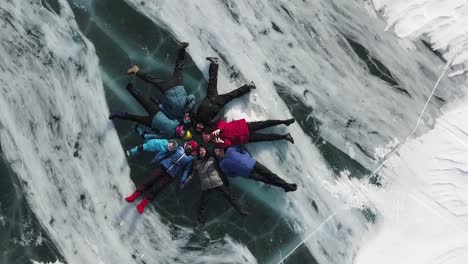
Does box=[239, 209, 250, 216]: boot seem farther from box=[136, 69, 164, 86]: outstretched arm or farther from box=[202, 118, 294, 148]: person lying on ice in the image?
box=[136, 69, 164, 86]: outstretched arm

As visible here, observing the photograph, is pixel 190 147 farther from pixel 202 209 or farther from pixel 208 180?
pixel 202 209

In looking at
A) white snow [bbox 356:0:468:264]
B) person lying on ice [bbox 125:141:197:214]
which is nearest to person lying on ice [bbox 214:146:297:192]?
person lying on ice [bbox 125:141:197:214]

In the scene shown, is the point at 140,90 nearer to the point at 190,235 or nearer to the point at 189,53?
the point at 189,53

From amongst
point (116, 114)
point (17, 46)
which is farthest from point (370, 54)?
point (17, 46)

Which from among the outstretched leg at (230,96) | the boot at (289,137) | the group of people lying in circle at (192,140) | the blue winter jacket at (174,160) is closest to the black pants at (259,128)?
the group of people lying in circle at (192,140)

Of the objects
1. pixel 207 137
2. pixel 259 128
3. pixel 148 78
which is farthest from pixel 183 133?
pixel 259 128

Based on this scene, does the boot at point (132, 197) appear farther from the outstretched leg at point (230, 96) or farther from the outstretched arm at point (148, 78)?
the outstretched leg at point (230, 96)
